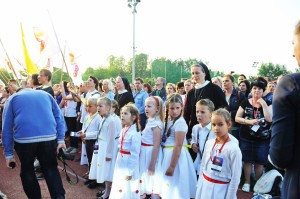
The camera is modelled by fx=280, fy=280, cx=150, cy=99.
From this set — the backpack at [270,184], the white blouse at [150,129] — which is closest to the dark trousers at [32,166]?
the white blouse at [150,129]

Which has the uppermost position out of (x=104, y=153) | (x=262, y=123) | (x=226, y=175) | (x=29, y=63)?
(x=29, y=63)

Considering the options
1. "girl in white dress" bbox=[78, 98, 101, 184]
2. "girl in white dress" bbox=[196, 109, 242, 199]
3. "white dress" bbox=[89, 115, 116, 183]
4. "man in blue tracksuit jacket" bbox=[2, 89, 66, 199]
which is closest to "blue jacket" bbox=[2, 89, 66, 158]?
"man in blue tracksuit jacket" bbox=[2, 89, 66, 199]

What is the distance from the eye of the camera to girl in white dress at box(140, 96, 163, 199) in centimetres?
370

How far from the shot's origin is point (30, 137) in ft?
12.0

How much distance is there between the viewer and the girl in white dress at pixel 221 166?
2.75 m

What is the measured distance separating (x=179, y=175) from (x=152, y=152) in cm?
45

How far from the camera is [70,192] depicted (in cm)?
465

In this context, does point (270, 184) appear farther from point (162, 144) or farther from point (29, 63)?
point (29, 63)

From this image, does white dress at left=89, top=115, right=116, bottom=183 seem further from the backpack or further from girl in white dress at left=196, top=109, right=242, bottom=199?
the backpack

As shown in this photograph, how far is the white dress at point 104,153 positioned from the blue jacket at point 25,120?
947mm

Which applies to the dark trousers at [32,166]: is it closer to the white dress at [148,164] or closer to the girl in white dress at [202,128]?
the white dress at [148,164]

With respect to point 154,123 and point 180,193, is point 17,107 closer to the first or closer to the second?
point 154,123

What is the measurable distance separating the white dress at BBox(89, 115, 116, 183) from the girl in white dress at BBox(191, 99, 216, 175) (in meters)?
1.35

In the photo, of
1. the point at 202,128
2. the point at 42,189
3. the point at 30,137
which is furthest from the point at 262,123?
the point at 42,189
